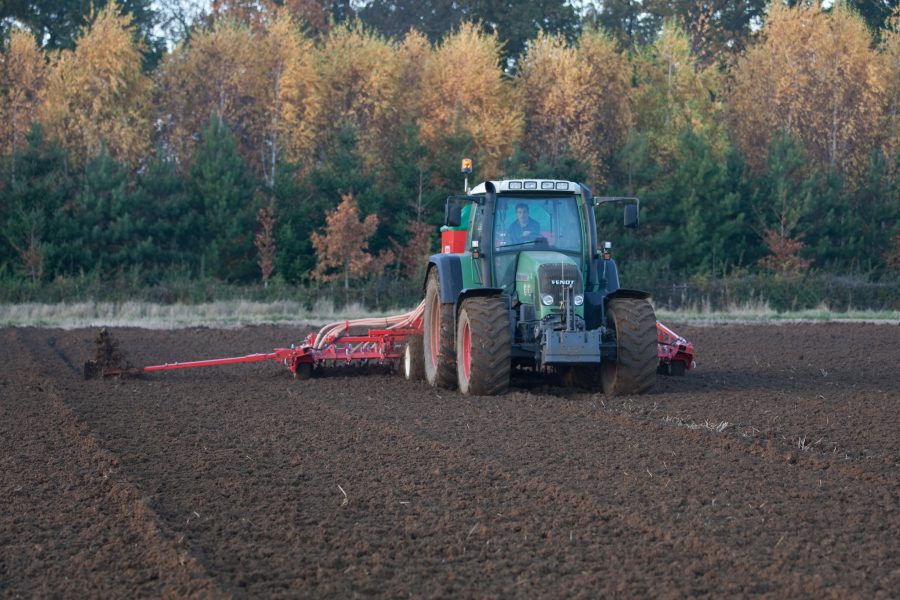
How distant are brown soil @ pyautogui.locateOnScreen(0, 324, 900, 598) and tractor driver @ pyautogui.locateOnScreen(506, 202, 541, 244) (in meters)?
1.64

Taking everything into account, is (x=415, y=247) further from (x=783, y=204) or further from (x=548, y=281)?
(x=548, y=281)

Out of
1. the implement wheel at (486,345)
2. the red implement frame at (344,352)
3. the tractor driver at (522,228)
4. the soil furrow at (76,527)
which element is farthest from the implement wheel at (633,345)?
the soil furrow at (76,527)

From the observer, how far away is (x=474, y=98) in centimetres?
4266

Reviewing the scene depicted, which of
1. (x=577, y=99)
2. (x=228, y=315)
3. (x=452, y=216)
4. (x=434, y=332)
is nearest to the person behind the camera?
(x=452, y=216)

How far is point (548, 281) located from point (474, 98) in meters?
31.1

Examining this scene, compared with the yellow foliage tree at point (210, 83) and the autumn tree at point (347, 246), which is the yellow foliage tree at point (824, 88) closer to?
the autumn tree at point (347, 246)

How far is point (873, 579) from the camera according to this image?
5.80 meters

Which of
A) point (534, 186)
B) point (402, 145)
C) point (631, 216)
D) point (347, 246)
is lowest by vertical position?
point (631, 216)

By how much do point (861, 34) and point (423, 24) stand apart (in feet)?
67.7

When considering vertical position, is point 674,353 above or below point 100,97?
below

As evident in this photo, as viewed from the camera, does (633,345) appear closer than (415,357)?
Yes

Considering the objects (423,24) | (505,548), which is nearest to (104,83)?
(423,24)

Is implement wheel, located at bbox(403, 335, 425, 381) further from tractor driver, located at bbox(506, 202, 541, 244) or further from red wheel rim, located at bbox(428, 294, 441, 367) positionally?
tractor driver, located at bbox(506, 202, 541, 244)

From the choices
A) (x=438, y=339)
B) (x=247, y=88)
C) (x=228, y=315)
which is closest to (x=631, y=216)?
(x=438, y=339)
